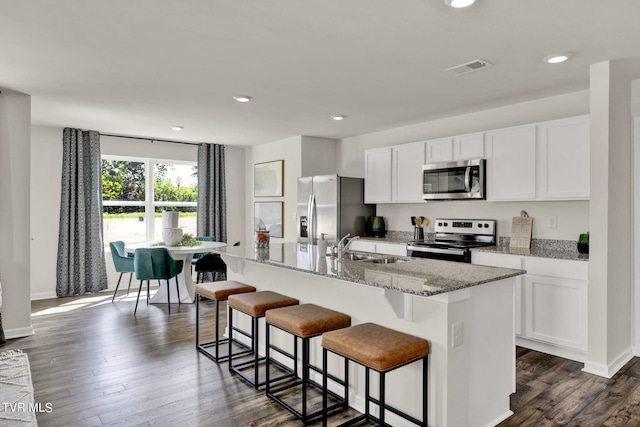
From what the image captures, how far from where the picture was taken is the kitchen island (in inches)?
82.6

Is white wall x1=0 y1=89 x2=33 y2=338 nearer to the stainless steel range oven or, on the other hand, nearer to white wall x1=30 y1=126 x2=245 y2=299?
white wall x1=30 y1=126 x2=245 y2=299

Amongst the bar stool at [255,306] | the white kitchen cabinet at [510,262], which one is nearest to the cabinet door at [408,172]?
the white kitchen cabinet at [510,262]

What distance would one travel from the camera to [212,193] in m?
7.12

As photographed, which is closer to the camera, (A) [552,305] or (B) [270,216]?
(A) [552,305]

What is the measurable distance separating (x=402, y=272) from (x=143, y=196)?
18.1 feet

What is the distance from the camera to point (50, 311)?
498 cm

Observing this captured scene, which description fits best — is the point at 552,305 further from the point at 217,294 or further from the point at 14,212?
the point at 14,212

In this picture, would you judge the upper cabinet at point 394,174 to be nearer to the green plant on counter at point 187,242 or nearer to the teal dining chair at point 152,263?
the green plant on counter at point 187,242

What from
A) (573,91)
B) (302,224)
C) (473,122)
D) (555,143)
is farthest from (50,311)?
(573,91)

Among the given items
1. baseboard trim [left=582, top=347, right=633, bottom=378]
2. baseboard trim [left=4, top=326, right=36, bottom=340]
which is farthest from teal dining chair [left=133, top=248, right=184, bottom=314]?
baseboard trim [left=582, top=347, right=633, bottom=378]

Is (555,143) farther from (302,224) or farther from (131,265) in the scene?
(131,265)

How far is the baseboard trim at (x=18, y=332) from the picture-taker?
395 cm

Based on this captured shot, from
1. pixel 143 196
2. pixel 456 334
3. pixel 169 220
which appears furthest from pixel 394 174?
pixel 143 196

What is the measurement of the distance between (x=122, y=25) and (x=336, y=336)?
88.5 inches
